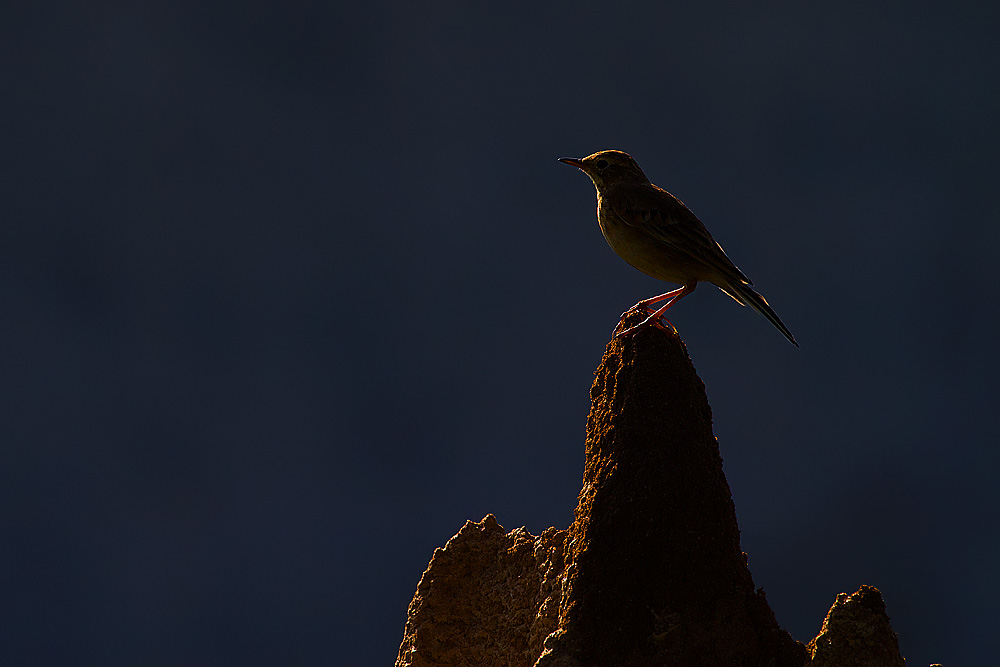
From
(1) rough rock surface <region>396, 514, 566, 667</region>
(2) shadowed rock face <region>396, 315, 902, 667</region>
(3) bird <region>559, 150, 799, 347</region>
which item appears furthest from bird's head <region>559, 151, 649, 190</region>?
(1) rough rock surface <region>396, 514, 566, 667</region>

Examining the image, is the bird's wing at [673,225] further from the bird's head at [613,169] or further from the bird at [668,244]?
the bird's head at [613,169]

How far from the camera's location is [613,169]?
10.1 m

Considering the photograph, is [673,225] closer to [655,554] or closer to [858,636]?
[655,554]

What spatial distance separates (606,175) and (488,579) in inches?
180

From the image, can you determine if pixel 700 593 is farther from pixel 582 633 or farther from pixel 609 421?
pixel 609 421

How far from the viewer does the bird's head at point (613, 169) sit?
10062 mm

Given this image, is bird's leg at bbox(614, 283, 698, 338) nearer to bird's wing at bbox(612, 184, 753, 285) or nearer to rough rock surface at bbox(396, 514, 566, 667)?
bird's wing at bbox(612, 184, 753, 285)

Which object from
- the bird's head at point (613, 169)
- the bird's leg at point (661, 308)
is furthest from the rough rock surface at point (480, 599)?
the bird's head at point (613, 169)

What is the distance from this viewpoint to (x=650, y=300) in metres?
8.51

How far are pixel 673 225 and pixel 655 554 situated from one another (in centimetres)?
361

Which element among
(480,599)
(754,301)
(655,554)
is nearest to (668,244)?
(754,301)

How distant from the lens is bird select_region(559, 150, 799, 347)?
9.10 meters

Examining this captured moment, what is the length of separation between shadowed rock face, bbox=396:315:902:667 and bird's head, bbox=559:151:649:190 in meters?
2.43

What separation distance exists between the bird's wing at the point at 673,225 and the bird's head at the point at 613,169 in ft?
1.62
